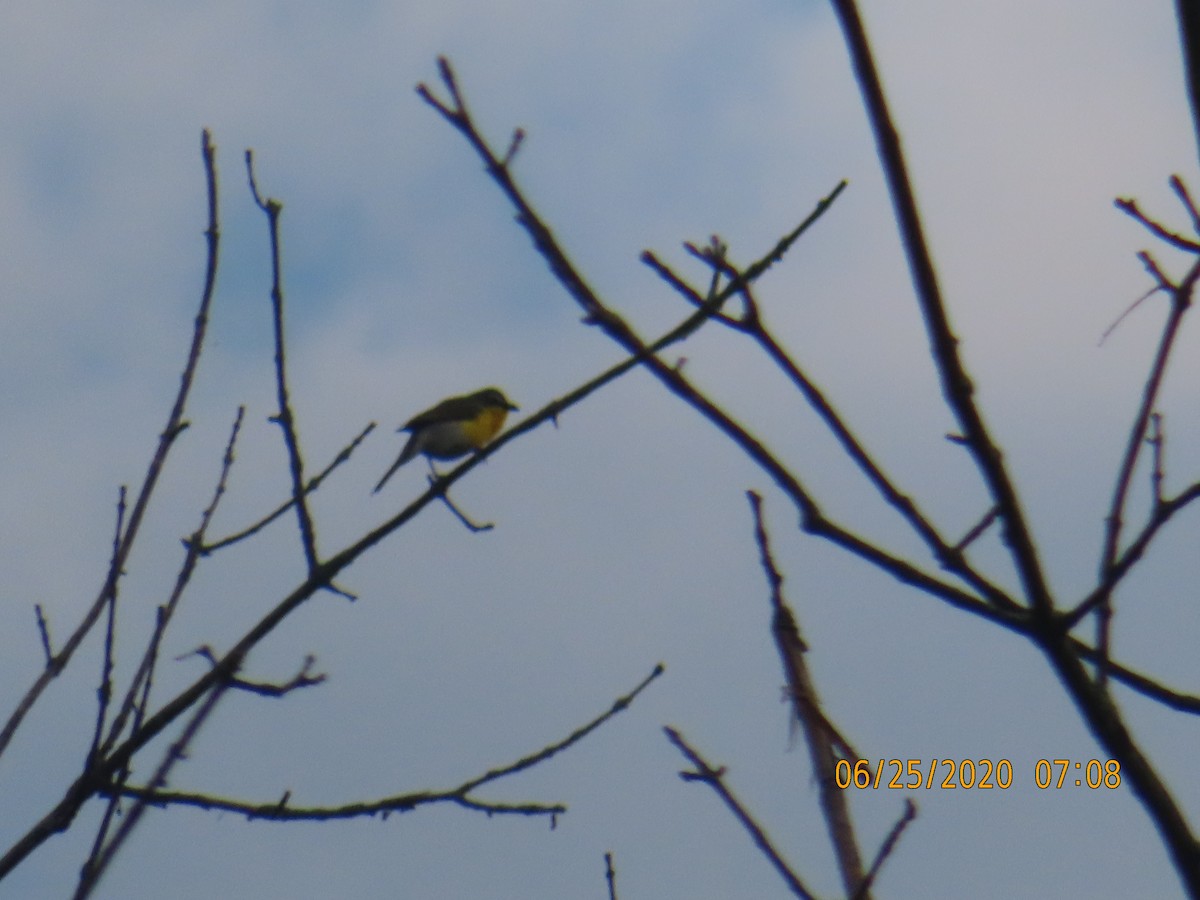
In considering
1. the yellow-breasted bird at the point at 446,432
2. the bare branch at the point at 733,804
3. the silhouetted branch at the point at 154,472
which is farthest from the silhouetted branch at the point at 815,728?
the yellow-breasted bird at the point at 446,432

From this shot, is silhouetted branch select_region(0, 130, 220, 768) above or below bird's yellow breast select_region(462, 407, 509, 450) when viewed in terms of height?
below

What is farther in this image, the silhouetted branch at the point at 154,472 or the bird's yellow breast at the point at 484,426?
the bird's yellow breast at the point at 484,426

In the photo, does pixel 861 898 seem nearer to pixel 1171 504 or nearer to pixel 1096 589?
pixel 1096 589

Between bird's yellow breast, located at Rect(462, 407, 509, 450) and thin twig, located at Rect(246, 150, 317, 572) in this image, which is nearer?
thin twig, located at Rect(246, 150, 317, 572)

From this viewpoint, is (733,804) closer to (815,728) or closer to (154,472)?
(815,728)

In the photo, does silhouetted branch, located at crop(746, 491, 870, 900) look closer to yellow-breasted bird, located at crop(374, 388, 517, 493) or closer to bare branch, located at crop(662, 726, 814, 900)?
bare branch, located at crop(662, 726, 814, 900)

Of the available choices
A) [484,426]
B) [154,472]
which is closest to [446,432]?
[484,426]

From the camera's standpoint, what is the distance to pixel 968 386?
140 centimetres

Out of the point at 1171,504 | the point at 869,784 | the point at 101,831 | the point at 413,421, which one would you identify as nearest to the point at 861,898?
the point at 869,784

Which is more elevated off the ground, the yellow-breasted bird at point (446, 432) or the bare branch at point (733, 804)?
the yellow-breasted bird at point (446, 432)

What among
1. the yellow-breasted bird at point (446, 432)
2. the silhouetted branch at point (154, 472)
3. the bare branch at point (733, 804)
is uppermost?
the yellow-breasted bird at point (446, 432)

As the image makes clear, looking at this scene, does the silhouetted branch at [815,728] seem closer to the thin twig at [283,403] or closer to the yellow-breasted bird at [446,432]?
the thin twig at [283,403]

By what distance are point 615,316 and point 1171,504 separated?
66 cm

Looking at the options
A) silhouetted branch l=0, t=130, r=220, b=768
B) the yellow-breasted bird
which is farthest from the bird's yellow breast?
silhouetted branch l=0, t=130, r=220, b=768
